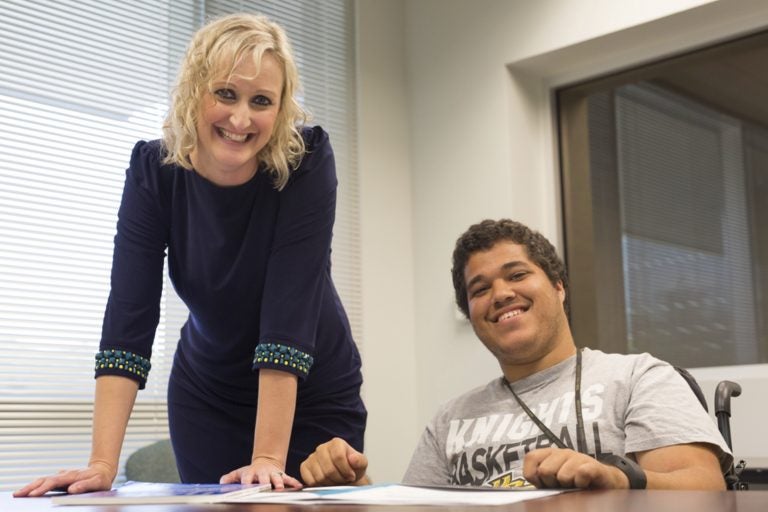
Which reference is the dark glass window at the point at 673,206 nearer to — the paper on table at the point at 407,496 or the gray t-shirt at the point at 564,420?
the gray t-shirt at the point at 564,420

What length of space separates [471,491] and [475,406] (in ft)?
2.78

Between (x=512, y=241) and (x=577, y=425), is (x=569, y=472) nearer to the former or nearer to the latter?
(x=577, y=425)

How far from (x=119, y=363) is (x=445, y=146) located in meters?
2.48

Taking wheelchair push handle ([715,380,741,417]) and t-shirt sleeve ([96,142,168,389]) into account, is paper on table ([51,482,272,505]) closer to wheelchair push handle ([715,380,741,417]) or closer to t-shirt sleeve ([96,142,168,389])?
t-shirt sleeve ([96,142,168,389])

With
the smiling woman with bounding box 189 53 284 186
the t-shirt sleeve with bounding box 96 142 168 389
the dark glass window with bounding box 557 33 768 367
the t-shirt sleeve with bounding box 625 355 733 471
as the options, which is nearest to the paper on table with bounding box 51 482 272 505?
the t-shirt sleeve with bounding box 96 142 168 389

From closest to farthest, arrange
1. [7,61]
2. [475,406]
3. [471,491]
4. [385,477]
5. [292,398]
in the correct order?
[471,491], [292,398], [475,406], [7,61], [385,477]

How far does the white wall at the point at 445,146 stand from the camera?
3518 mm

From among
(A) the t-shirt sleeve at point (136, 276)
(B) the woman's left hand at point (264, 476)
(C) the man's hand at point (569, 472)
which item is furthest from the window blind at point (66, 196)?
(C) the man's hand at point (569, 472)

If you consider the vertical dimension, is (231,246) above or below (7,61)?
below

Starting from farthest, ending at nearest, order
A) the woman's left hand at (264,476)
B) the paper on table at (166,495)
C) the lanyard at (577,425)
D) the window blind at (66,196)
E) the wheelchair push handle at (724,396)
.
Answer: the window blind at (66,196) < the wheelchair push handle at (724,396) < the lanyard at (577,425) < the woman's left hand at (264,476) < the paper on table at (166,495)

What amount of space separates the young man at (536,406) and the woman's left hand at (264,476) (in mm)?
50

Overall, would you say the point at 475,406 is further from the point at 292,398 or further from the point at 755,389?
the point at 755,389

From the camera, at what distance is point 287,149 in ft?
5.03

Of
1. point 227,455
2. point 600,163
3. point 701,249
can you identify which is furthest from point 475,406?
point 600,163
